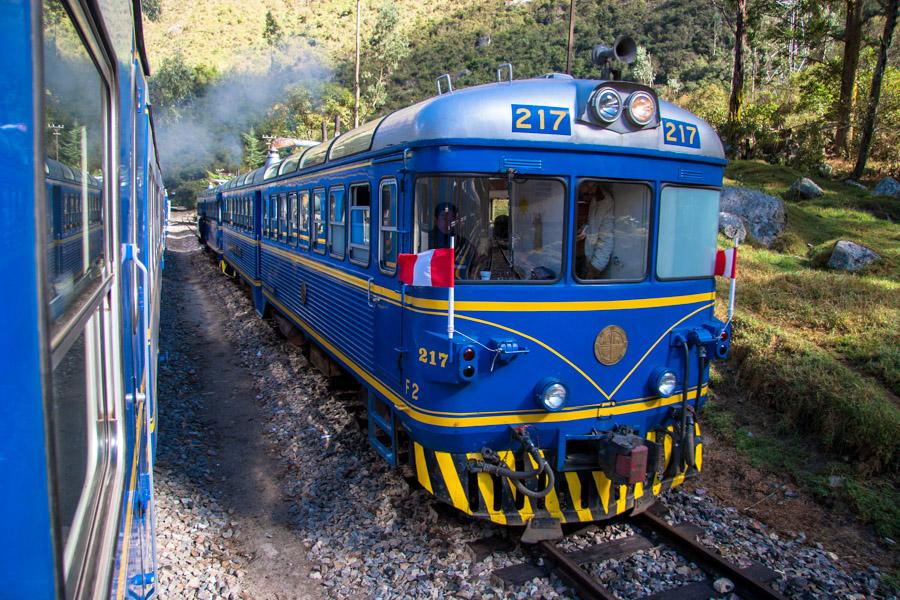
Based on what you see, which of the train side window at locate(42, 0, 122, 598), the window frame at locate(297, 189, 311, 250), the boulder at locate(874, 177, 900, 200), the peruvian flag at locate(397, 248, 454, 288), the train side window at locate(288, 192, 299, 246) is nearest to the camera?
the train side window at locate(42, 0, 122, 598)

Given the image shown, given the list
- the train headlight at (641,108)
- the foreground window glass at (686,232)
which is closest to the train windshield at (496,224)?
the train headlight at (641,108)

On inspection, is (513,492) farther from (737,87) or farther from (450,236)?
(737,87)

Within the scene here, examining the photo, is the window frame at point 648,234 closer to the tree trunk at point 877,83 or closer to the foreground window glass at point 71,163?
the foreground window glass at point 71,163

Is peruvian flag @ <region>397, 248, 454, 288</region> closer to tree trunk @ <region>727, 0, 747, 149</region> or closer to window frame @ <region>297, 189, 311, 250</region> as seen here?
window frame @ <region>297, 189, 311, 250</region>

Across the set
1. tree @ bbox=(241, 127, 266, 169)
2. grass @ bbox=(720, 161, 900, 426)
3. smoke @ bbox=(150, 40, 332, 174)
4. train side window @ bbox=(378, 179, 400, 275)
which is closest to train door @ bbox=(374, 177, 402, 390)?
train side window @ bbox=(378, 179, 400, 275)

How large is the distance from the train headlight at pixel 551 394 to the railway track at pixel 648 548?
3.31 ft

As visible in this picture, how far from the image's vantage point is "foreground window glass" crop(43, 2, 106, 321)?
1397 millimetres

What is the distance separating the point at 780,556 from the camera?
189 inches

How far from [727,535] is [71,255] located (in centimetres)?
496

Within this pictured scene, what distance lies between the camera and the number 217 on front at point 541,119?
4.51 metres

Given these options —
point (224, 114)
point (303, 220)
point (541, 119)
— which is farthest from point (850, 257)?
point (224, 114)

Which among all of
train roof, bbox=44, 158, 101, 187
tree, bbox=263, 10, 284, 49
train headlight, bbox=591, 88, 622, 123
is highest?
tree, bbox=263, 10, 284, 49

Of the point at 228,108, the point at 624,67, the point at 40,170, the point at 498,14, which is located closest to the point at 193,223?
the point at 228,108

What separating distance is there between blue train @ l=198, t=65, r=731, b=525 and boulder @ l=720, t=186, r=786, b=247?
30.3ft
